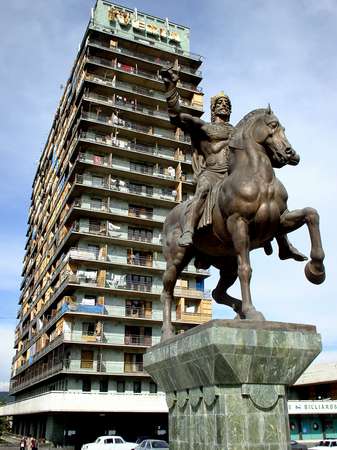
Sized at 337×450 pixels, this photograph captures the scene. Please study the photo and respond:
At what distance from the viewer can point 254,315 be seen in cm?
791

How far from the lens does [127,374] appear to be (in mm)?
46906

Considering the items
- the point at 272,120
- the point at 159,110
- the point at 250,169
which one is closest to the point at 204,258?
the point at 250,169

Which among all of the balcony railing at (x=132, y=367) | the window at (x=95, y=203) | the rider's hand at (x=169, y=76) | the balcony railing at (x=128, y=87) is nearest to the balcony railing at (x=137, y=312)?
the balcony railing at (x=132, y=367)

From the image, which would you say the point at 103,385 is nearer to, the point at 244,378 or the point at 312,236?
the point at 244,378

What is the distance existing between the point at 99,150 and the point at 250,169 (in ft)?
151

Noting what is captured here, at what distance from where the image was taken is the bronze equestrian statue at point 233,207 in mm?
8242

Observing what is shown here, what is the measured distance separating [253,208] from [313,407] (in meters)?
44.8

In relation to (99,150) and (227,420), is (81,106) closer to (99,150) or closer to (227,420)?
(99,150)

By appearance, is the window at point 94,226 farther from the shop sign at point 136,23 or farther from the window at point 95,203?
the shop sign at point 136,23

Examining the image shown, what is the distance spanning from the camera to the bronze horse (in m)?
8.22

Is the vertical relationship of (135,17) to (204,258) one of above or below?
above

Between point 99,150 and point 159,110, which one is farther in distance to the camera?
point 159,110

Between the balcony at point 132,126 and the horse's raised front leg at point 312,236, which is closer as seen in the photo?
the horse's raised front leg at point 312,236

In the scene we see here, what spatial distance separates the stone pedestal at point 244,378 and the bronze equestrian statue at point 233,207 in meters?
0.50
